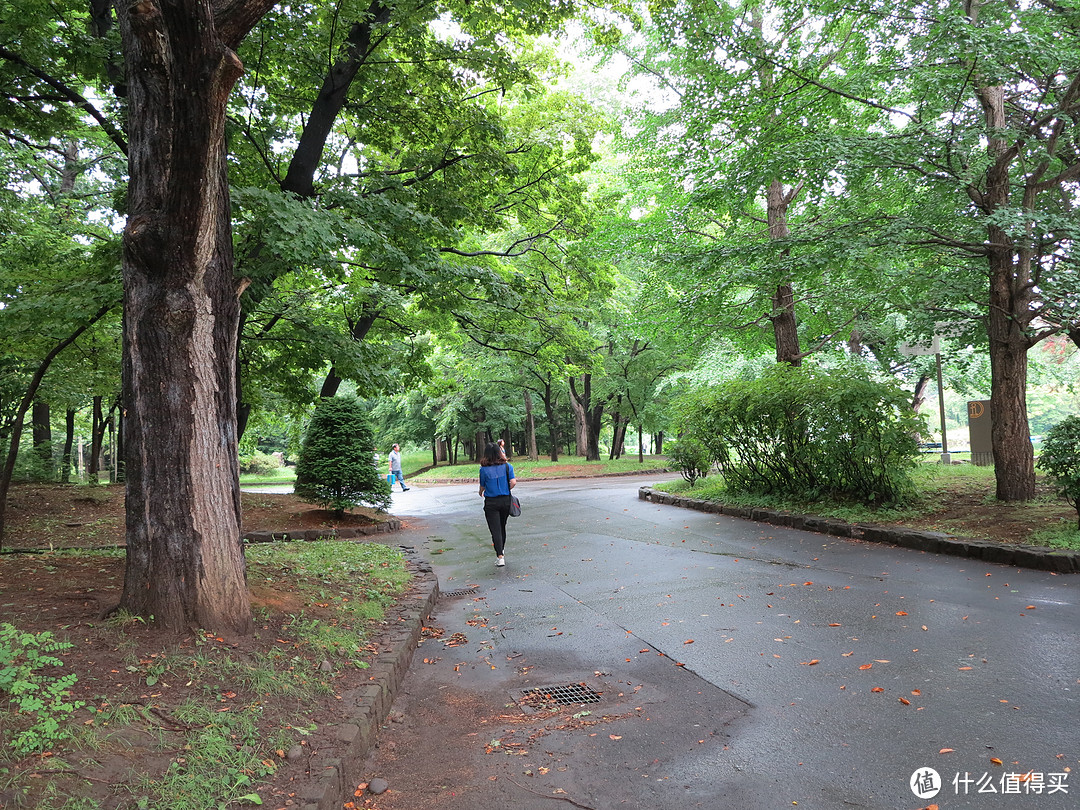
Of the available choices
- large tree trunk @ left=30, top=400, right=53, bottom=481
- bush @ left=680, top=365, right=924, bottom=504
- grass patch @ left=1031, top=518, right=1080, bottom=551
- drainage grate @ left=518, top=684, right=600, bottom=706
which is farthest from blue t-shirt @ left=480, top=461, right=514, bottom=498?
large tree trunk @ left=30, top=400, right=53, bottom=481

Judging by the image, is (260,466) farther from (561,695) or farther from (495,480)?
(561,695)

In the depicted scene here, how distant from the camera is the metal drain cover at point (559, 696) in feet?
14.2

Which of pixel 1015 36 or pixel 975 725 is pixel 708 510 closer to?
pixel 1015 36

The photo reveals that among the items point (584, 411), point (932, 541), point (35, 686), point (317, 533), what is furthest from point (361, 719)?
point (584, 411)

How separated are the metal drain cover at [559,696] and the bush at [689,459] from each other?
38.7 feet

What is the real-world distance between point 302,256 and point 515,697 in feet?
15.6

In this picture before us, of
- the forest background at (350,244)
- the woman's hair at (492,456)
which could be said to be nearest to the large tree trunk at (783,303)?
the forest background at (350,244)

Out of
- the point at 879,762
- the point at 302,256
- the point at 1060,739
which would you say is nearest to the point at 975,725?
the point at 1060,739

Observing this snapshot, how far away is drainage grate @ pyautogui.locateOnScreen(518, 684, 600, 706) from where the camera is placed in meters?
4.32

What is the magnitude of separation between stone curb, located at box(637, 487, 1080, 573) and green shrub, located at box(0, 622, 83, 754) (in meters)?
8.72

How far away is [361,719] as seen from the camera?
369 centimetres

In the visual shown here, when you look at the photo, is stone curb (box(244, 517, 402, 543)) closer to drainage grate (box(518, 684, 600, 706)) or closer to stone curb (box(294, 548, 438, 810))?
stone curb (box(294, 548, 438, 810))

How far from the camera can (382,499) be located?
1246 cm

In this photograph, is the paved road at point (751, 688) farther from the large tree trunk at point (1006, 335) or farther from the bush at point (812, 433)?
the large tree trunk at point (1006, 335)
